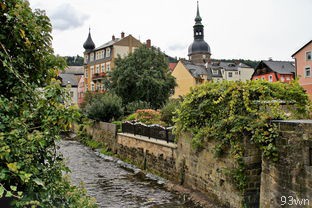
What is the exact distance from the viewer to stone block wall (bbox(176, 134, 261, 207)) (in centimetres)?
930

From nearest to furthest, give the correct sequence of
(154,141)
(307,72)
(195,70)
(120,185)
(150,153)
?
(120,185) < (154,141) < (150,153) < (307,72) < (195,70)

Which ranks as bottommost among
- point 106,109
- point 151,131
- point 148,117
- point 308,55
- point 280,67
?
point 151,131

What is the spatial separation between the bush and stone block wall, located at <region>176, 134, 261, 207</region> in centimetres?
Answer: 1508

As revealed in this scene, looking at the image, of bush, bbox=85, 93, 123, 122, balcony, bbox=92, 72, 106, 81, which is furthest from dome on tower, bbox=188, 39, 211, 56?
bush, bbox=85, 93, 123, 122

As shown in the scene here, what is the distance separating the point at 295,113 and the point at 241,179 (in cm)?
261

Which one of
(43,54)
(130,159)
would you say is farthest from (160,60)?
(43,54)

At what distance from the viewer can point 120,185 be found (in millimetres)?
14430

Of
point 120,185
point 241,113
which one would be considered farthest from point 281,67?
point 241,113

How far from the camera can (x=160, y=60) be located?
35594mm

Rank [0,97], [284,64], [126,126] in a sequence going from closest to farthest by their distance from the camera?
[0,97], [126,126], [284,64]

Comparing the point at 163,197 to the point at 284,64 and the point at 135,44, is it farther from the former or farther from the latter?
the point at 284,64

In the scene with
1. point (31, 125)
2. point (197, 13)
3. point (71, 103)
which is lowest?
point (31, 125)

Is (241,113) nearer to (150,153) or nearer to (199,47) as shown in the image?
(150,153)

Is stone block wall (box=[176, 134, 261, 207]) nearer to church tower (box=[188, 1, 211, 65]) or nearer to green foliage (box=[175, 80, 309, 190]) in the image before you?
green foliage (box=[175, 80, 309, 190])
